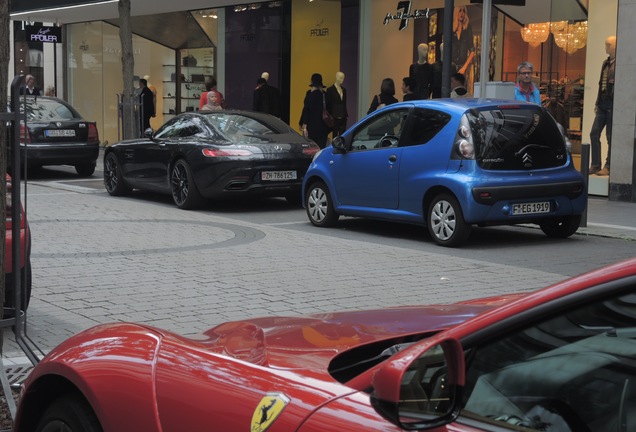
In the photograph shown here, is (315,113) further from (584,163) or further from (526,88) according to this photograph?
(584,163)

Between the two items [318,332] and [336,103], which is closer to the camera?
[318,332]

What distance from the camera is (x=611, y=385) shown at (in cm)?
229

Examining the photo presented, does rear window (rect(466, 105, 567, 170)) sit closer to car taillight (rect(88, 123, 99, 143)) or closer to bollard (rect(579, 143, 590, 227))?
bollard (rect(579, 143, 590, 227))

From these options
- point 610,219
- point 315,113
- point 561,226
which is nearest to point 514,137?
point 561,226

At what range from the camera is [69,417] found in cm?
337

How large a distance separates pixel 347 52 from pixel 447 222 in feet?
41.1

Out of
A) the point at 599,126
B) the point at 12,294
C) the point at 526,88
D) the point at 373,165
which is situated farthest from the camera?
the point at 599,126

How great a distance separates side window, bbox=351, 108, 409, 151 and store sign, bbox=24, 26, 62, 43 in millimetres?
21140

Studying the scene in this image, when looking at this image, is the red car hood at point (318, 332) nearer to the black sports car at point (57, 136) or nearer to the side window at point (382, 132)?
the side window at point (382, 132)

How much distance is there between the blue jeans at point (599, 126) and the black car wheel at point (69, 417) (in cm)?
1401

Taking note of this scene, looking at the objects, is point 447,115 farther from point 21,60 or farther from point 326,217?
point 21,60

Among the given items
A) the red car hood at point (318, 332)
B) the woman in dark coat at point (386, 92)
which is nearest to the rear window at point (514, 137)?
the red car hood at point (318, 332)

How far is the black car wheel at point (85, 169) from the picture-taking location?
20.5 meters

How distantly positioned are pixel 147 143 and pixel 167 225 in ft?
11.3
